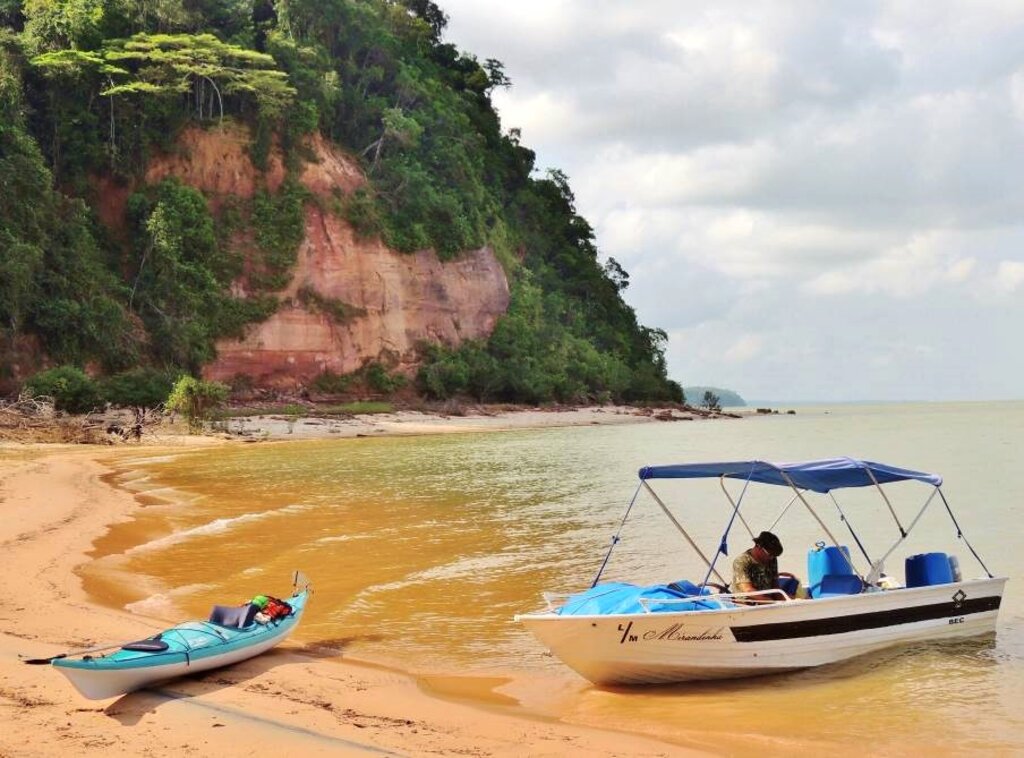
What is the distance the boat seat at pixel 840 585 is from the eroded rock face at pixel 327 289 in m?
46.0

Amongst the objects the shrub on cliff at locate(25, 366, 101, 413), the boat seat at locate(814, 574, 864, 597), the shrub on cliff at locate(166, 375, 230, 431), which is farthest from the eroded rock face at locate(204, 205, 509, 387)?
the boat seat at locate(814, 574, 864, 597)

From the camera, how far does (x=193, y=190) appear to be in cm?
5350

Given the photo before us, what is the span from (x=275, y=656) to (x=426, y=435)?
134 feet

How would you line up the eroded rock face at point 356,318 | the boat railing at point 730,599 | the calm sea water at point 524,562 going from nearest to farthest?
the calm sea water at point 524,562, the boat railing at point 730,599, the eroded rock face at point 356,318

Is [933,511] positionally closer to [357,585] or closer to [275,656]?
[357,585]

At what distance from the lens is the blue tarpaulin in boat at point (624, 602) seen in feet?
30.0

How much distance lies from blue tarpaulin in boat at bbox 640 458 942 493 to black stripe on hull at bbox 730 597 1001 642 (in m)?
1.63

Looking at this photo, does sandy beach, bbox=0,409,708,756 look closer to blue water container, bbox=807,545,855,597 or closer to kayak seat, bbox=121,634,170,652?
kayak seat, bbox=121,634,170,652

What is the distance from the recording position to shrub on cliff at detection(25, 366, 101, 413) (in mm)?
39281

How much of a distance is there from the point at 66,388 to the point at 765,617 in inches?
1485

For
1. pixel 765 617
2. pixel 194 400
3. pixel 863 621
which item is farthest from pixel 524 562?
pixel 194 400

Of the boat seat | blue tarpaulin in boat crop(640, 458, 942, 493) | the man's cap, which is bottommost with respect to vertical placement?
the boat seat

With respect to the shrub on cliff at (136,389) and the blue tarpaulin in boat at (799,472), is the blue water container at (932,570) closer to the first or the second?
the blue tarpaulin in boat at (799,472)

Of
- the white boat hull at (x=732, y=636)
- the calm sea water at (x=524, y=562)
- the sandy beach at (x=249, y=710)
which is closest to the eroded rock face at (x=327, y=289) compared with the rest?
the calm sea water at (x=524, y=562)
